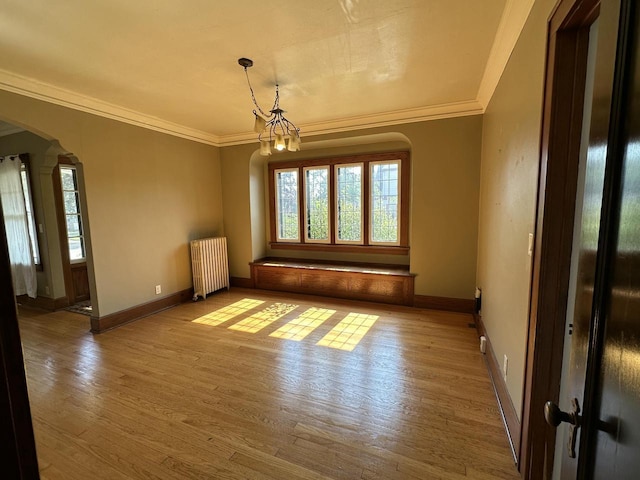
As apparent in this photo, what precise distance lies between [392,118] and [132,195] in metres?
3.42

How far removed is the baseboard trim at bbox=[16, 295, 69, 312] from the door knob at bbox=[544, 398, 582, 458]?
18.5 feet

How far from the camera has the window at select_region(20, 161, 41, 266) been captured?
13.6 feet

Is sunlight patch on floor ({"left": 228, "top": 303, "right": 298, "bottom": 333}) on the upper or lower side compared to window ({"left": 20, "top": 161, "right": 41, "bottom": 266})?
lower

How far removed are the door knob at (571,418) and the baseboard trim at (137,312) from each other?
4.07 meters

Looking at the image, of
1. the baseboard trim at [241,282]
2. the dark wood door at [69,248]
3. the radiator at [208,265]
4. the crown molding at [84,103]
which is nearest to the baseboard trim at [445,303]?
the baseboard trim at [241,282]

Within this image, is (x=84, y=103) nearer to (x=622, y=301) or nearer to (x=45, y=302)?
(x=45, y=302)

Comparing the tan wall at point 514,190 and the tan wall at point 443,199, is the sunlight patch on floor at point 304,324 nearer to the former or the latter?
the tan wall at point 443,199

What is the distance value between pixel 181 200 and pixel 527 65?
165 inches

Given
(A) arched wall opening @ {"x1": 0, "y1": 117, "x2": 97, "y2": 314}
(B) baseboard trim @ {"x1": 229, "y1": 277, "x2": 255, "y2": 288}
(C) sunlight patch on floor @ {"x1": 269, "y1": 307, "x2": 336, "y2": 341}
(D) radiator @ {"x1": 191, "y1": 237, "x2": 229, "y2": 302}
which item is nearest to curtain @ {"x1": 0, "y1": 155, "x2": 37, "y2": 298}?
(A) arched wall opening @ {"x1": 0, "y1": 117, "x2": 97, "y2": 314}

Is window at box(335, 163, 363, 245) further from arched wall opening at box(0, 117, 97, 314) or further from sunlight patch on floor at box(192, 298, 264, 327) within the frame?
arched wall opening at box(0, 117, 97, 314)

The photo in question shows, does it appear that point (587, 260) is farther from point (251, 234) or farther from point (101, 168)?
point (251, 234)

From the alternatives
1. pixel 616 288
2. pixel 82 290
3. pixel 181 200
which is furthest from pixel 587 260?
pixel 82 290

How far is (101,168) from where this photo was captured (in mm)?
3330

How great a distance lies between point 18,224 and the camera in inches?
171
